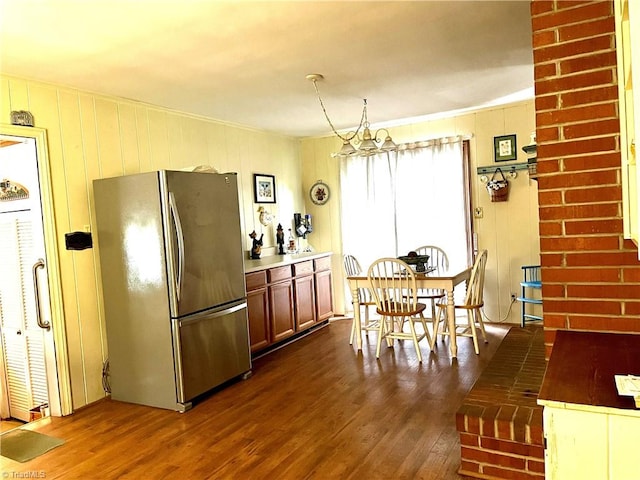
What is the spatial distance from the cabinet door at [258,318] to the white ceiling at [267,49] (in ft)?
5.70

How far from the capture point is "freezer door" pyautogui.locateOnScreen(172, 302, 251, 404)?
10.7 ft

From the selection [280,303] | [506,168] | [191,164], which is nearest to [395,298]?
[280,303]

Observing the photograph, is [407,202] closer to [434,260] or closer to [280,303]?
[434,260]

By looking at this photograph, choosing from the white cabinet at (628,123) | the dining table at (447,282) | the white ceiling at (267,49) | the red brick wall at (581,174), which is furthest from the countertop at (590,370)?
the dining table at (447,282)

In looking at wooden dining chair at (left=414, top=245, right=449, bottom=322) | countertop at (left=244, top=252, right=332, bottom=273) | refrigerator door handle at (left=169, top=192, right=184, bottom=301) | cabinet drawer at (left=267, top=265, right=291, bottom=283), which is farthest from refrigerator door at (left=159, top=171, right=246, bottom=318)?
wooden dining chair at (left=414, top=245, right=449, bottom=322)

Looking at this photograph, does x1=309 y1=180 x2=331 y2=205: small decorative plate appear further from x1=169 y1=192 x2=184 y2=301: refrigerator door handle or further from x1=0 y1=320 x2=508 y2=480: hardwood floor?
x1=169 y1=192 x2=184 y2=301: refrigerator door handle

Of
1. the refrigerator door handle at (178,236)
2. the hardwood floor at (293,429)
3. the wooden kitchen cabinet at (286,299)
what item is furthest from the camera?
the wooden kitchen cabinet at (286,299)

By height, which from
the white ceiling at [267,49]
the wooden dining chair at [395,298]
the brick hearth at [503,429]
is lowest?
the brick hearth at [503,429]

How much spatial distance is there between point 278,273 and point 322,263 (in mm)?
921

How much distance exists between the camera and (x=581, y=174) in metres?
1.83

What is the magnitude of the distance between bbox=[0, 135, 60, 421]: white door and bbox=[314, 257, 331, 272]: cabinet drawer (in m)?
2.81

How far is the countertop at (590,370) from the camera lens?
119 centimetres

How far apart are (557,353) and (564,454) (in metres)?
0.47

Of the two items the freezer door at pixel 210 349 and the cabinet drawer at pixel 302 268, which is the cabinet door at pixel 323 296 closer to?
the cabinet drawer at pixel 302 268
